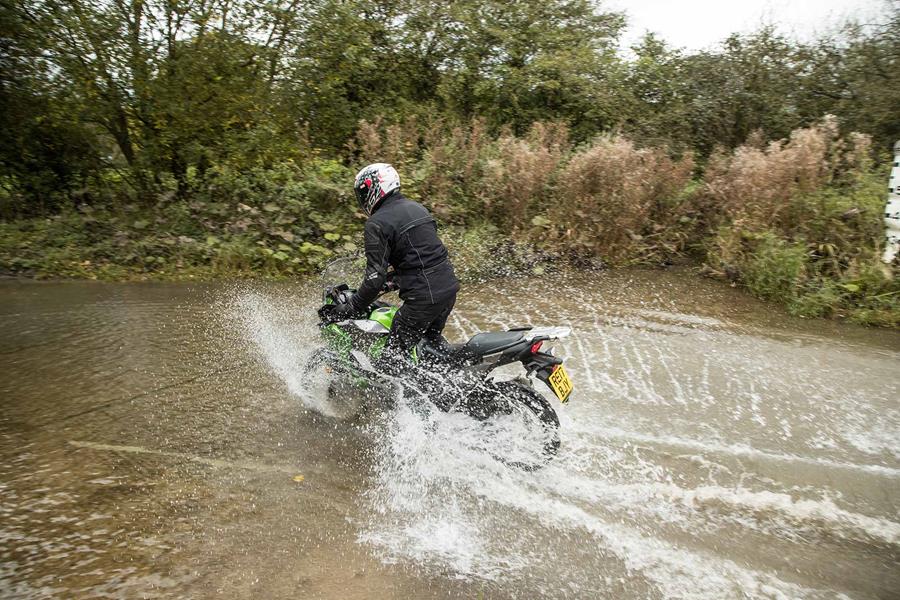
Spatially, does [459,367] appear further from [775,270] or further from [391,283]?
[775,270]

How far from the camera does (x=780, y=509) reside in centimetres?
401

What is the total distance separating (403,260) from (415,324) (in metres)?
0.51

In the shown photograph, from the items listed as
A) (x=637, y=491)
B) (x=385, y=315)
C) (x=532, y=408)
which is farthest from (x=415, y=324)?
(x=637, y=491)

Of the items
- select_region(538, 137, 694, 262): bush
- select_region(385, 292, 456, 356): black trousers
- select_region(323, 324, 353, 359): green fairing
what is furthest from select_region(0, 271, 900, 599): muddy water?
select_region(538, 137, 694, 262): bush

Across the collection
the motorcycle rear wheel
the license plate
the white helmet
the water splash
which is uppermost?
the white helmet

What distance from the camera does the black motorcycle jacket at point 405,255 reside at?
178 inches

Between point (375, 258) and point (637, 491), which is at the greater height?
point (375, 258)

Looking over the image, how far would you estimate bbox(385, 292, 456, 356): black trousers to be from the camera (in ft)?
15.1

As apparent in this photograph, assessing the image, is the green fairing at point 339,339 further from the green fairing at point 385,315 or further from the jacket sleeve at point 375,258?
the jacket sleeve at point 375,258

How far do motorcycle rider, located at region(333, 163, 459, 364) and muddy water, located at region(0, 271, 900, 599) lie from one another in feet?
2.38

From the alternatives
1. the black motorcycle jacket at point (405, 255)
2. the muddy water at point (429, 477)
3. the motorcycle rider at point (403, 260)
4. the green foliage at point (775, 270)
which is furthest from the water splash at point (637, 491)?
the green foliage at point (775, 270)

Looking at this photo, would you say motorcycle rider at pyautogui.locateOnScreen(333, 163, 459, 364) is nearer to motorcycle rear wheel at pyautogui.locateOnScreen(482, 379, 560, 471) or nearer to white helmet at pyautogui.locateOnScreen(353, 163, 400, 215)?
white helmet at pyautogui.locateOnScreen(353, 163, 400, 215)

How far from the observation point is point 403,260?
4.62 metres

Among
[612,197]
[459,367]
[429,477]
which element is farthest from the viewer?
[612,197]
